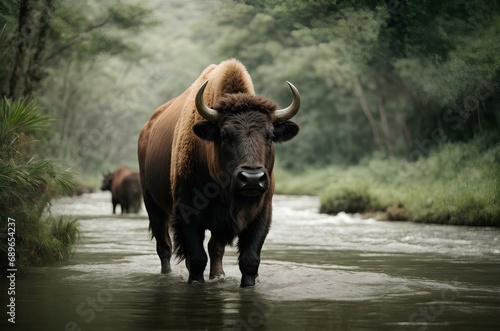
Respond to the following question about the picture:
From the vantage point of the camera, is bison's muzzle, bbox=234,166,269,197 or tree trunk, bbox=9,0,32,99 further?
tree trunk, bbox=9,0,32,99

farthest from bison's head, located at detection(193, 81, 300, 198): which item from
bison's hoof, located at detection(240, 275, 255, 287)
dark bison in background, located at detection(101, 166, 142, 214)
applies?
dark bison in background, located at detection(101, 166, 142, 214)

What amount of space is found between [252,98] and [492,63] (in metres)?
15.7

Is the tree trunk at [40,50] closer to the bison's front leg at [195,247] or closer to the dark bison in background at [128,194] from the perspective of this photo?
the dark bison in background at [128,194]

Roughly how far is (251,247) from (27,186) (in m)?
3.39

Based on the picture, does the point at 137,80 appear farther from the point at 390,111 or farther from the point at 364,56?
the point at 364,56

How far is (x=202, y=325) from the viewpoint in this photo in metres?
7.21

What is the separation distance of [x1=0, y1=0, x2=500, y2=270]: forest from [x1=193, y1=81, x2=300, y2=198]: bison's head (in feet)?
9.04

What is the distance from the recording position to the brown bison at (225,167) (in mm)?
9234

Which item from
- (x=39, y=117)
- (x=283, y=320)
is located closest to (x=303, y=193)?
(x=39, y=117)

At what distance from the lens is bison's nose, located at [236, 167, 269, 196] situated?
878 centimetres

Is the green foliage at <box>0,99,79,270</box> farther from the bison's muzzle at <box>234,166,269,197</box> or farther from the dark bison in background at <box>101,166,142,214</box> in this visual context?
the dark bison in background at <box>101,166,142,214</box>

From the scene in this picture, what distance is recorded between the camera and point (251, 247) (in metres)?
9.82

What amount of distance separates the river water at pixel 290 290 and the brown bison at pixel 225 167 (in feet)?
1.66

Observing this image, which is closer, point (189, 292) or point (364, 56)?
point (189, 292)
